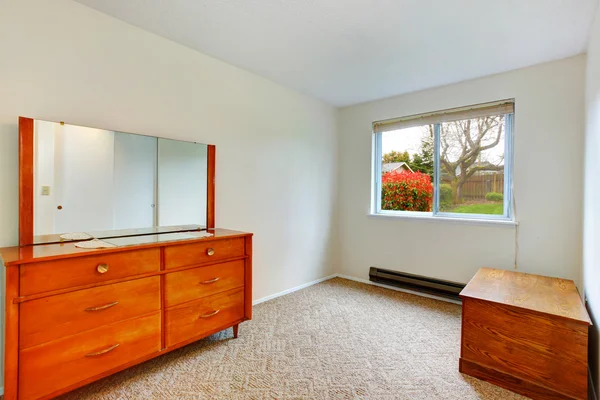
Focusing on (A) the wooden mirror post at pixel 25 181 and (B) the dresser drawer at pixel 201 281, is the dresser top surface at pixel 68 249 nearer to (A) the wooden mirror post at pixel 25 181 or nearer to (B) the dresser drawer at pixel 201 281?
(A) the wooden mirror post at pixel 25 181

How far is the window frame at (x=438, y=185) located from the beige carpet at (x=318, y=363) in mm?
962

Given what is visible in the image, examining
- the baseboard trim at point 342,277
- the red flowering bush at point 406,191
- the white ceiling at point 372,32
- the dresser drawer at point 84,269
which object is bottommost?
the baseboard trim at point 342,277

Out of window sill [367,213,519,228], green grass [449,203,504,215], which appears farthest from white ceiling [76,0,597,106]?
window sill [367,213,519,228]

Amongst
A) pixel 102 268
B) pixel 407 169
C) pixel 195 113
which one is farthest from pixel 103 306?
pixel 407 169

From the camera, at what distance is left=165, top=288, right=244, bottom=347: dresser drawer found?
6.01ft

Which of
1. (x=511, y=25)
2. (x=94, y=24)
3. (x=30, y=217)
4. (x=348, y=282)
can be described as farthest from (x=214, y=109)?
(x=348, y=282)

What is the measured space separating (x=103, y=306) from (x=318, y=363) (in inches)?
52.4

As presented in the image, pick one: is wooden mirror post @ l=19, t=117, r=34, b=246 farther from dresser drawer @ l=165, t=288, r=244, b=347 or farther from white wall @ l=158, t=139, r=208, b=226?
dresser drawer @ l=165, t=288, r=244, b=347

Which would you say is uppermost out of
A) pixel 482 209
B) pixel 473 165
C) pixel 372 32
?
pixel 372 32

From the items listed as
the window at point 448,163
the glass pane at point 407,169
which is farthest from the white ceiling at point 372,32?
the glass pane at point 407,169

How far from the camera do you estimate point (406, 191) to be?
3.46 metres

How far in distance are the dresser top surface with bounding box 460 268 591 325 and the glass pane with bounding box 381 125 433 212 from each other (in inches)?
45.9

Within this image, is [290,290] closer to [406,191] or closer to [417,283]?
[417,283]

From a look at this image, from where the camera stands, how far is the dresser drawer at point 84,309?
1328mm
